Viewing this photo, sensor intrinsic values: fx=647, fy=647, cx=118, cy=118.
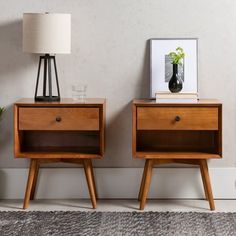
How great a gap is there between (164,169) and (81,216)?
0.70 meters

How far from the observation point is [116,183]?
417cm

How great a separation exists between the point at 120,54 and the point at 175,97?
19.6 inches

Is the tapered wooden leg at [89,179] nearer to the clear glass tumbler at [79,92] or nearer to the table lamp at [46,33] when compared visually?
the clear glass tumbler at [79,92]

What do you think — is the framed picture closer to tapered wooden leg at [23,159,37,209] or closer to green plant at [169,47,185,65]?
green plant at [169,47,185,65]

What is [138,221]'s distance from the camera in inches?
144

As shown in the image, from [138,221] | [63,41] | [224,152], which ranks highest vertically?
[63,41]

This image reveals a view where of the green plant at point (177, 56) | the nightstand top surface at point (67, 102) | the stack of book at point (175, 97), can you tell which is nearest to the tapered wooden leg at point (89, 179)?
the nightstand top surface at point (67, 102)

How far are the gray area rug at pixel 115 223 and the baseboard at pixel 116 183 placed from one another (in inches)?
14.0

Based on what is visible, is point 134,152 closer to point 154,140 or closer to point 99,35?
point 154,140

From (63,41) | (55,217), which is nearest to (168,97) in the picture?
(63,41)

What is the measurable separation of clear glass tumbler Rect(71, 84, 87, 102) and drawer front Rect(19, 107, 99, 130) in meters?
0.12

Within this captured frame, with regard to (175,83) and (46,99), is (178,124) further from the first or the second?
(46,99)

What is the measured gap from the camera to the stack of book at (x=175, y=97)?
385 centimetres

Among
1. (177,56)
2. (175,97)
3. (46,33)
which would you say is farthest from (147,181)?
(46,33)
